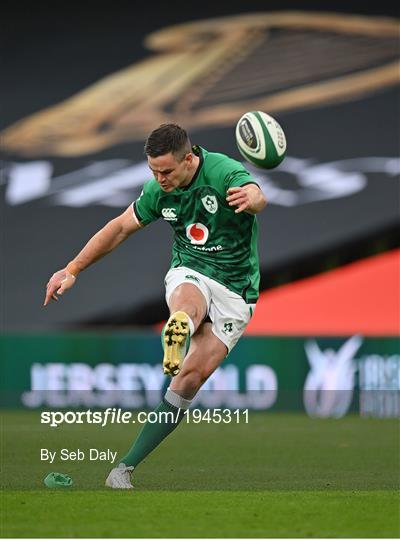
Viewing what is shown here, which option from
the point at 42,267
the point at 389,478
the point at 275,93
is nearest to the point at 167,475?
the point at 389,478

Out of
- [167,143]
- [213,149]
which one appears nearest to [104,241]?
[167,143]

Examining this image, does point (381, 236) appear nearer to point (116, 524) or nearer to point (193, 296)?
point (193, 296)

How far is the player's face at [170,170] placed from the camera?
25.5 feet

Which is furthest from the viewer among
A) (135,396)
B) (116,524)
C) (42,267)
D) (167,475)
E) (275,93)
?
(275,93)

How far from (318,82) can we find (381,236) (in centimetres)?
376

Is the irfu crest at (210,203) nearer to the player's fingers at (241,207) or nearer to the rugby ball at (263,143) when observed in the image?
the rugby ball at (263,143)

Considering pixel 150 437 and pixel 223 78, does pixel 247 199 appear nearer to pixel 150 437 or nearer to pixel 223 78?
pixel 150 437

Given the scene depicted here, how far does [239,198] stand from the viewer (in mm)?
7551

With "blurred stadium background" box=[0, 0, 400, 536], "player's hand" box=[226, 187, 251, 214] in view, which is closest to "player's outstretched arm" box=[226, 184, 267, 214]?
"player's hand" box=[226, 187, 251, 214]

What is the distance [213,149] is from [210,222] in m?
15.1

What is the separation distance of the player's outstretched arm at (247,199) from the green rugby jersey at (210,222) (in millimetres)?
344

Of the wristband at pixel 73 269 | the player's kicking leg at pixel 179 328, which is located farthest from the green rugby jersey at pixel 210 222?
the wristband at pixel 73 269

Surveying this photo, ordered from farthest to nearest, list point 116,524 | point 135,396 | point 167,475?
point 135,396 → point 167,475 → point 116,524

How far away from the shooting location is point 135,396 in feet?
52.0
